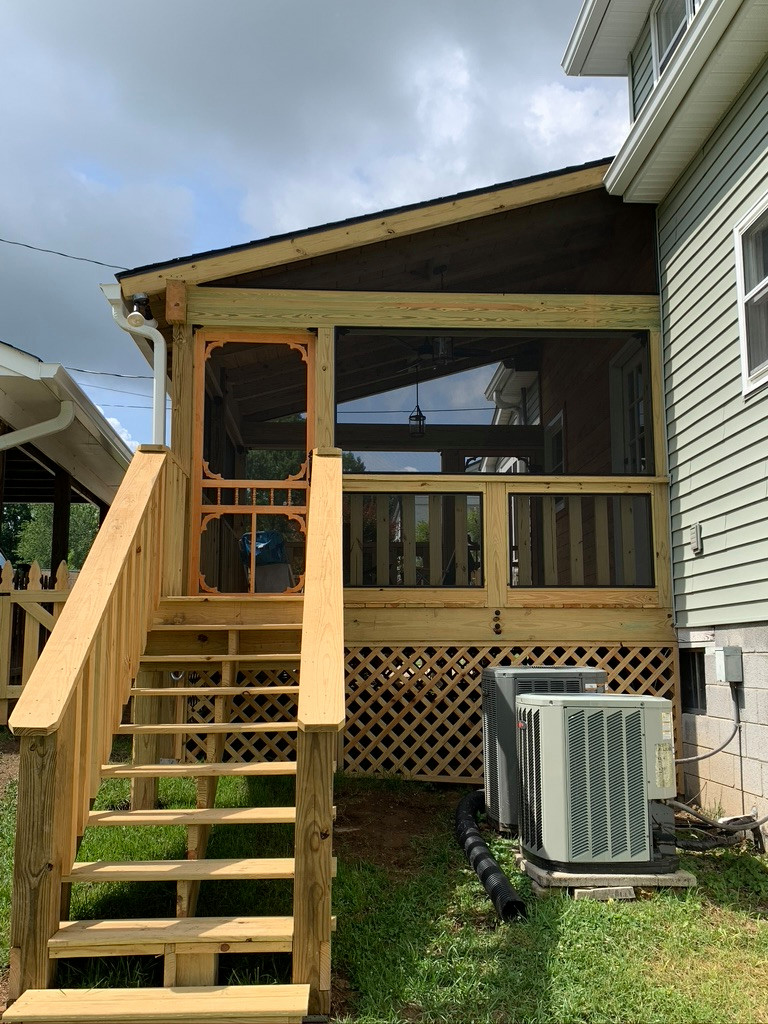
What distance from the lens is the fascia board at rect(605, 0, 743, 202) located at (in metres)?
4.96

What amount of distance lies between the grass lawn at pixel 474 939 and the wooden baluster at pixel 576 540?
2325 mm

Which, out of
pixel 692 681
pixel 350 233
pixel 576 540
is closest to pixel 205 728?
pixel 576 540

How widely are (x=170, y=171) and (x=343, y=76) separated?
268ft

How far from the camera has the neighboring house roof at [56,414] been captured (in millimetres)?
7746

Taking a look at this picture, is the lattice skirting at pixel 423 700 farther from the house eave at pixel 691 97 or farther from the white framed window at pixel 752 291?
the house eave at pixel 691 97

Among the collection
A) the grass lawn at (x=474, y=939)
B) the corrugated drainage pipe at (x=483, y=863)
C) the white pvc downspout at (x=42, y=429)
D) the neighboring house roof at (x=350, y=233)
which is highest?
the neighboring house roof at (x=350, y=233)

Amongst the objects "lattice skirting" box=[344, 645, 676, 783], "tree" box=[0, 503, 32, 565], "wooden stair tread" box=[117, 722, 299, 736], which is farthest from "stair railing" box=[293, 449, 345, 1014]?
"tree" box=[0, 503, 32, 565]

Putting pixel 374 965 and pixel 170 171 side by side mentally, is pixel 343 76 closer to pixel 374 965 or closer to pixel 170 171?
pixel 374 965

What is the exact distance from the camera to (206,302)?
21.9ft

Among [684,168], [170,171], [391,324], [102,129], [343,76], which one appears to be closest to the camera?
[684,168]

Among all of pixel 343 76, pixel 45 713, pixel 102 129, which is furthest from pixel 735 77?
pixel 102 129

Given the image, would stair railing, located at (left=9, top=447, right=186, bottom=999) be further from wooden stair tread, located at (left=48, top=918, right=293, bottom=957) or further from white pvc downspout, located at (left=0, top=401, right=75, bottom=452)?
white pvc downspout, located at (left=0, top=401, right=75, bottom=452)

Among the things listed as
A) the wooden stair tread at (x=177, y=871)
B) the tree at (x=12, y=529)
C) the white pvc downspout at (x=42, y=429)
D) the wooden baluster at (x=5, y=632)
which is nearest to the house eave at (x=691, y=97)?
the wooden stair tread at (x=177, y=871)

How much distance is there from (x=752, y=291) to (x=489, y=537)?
2446mm
